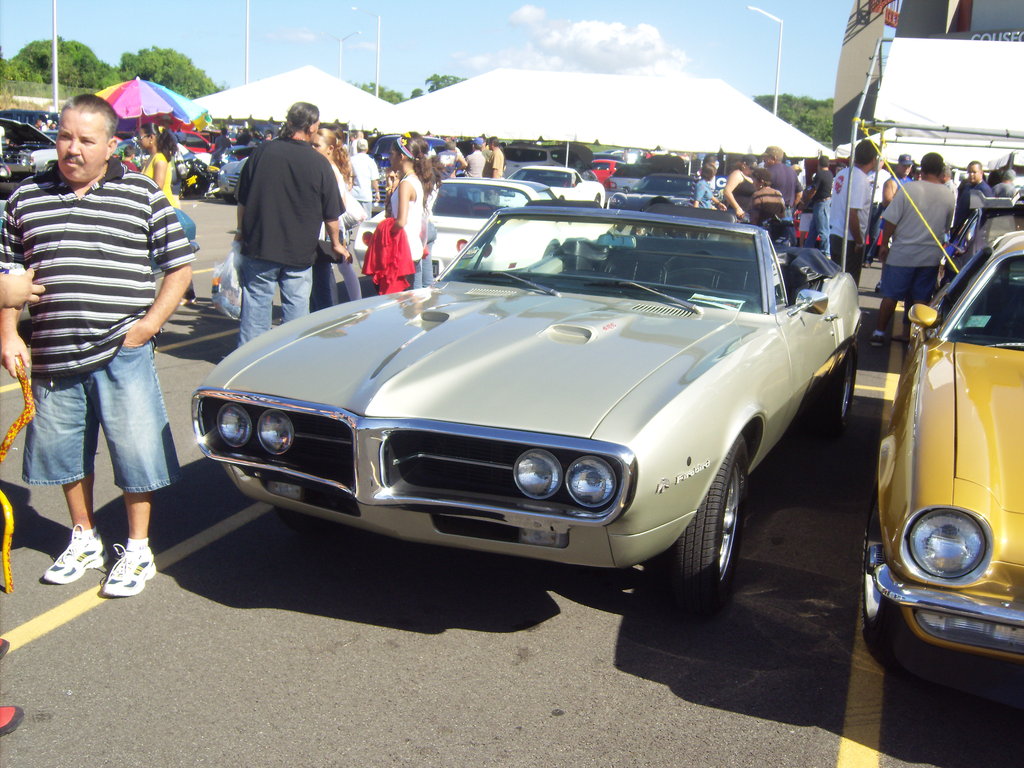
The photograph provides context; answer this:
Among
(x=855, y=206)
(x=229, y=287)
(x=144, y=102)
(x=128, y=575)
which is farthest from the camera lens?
(x=144, y=102)

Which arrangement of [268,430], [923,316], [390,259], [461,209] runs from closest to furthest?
[268,430], [923,316], [390,259], [461,209]

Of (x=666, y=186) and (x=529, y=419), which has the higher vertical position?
(x=666, y=186)

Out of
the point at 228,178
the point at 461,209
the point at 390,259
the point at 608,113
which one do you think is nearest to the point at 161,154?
the point at 390,259

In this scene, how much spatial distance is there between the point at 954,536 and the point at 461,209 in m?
8.73

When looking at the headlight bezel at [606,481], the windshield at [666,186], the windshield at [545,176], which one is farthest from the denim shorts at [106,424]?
the windshield at [666,186]

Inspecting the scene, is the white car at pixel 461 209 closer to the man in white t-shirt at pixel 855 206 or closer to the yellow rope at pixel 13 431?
the man in white t-shirt at pixel 855 206

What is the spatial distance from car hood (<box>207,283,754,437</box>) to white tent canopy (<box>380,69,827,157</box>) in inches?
480

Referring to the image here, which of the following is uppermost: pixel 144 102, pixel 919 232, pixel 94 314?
pixel 144 102

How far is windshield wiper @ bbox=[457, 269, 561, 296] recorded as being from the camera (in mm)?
4699

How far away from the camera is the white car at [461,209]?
1001cm

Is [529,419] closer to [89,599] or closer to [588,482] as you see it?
[588,482]

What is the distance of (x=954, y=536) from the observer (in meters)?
2.82

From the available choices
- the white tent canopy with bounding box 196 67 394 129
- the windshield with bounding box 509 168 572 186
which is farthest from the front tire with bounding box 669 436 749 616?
the windshield with bounding box 509 168 572 186

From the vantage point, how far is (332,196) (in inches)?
257
